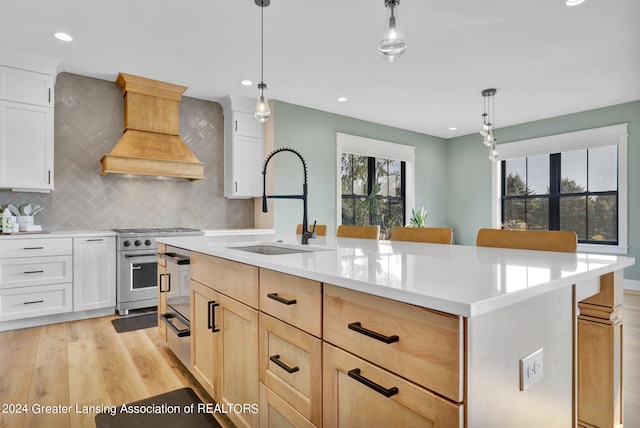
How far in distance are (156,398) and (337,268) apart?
1546mm

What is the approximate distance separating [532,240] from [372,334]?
49.1 inches

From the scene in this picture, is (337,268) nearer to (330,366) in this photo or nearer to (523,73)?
(330,366)

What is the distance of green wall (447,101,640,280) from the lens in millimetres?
4816

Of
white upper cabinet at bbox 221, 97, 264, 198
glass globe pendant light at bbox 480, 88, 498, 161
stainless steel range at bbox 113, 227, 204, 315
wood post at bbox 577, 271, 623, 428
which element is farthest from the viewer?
white upper cabinet at bbox 221, 97, 264, 198

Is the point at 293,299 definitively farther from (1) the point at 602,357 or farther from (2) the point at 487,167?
(2) the point at 487,167

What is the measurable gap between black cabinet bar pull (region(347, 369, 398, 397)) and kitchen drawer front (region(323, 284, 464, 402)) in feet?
0.15

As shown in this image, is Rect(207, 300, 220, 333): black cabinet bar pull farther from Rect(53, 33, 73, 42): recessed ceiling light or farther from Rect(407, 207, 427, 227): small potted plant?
Rect(407, 207, 427, 227): small potted plant

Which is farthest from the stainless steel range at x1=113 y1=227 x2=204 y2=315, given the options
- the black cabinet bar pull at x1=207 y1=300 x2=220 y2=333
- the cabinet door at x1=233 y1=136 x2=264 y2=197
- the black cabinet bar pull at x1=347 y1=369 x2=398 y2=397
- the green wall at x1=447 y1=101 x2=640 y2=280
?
the green wall at x1=447 y1=101 x2=640 y2=280

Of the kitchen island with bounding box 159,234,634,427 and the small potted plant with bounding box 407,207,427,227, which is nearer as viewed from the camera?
the kitchen island with bounding box 159,234,634,427

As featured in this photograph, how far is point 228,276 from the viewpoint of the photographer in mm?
1591

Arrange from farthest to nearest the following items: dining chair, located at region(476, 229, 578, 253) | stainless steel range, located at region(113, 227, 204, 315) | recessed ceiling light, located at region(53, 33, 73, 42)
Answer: stainless steel range, located at region(113, 227, 204, 315) → recessed ceiling light, located at region(53, 33, 73, 42) → dining chair, located at region(476, 229, 578, 253)

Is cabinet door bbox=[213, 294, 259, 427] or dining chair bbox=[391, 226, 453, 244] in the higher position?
dining chair bbox=[391, 226, 453, 244]

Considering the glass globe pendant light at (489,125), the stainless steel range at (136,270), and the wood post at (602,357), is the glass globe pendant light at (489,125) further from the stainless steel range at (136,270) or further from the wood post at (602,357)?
the stainless steel range at (136,270)

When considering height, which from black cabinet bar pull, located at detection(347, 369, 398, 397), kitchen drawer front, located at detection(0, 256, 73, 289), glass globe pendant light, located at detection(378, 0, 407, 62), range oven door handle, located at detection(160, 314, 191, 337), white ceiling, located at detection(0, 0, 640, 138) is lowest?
range oven door handle, located at detection(160, 314, 191, 337)
